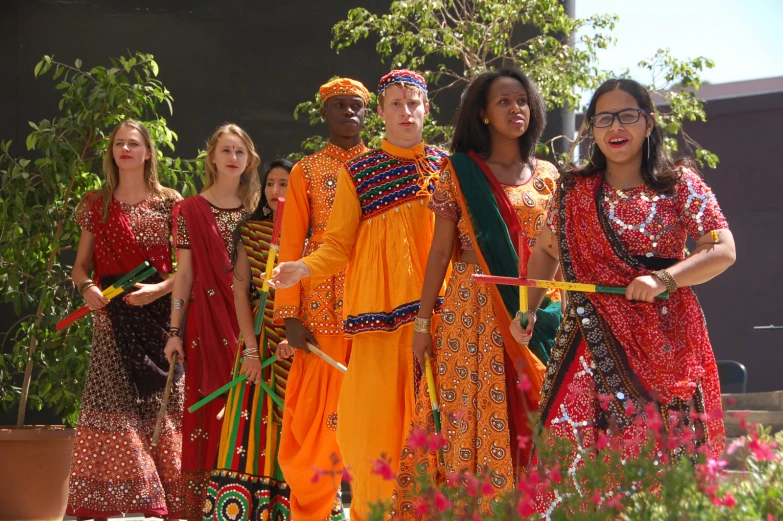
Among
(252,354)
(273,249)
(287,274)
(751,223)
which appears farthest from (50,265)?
(751,223)

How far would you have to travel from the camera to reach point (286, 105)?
30.0 ft

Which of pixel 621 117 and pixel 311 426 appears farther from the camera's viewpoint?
pixel 311 426

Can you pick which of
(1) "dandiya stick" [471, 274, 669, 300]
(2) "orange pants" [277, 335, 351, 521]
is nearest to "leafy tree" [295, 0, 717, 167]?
(2) "orange pants" [277, 335, 351, 521]

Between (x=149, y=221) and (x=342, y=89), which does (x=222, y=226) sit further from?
(x=342, y=89)

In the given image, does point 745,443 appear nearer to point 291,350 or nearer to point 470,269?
point 470,269

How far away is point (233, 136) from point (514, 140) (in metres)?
2.25

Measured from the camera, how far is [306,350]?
17.6ft

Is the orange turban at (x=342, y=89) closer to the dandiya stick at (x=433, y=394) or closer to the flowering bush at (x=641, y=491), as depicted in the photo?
the dandiya stick at (x=433, y=394)

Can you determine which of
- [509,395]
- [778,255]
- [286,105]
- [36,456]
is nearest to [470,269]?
[509,395]

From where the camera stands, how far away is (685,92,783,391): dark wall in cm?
1127

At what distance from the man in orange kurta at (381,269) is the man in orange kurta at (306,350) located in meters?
0.50

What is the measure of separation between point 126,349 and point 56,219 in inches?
46.1

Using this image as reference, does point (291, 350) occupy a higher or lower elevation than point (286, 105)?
lower

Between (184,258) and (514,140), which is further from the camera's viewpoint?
(184,258)
